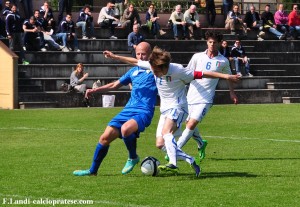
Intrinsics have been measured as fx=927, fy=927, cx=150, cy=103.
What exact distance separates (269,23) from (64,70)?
12502 millimetres

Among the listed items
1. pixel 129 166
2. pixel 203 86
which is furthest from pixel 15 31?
pixel 129 166

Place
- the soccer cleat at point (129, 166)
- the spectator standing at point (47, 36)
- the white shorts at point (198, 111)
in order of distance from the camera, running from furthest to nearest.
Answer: the spectator standing at point (47, 36) → the white shorts at point (198, 111) → the soccer cleat at point (129, 166)

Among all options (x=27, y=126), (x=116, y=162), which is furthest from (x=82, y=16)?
(x=116, y=162)

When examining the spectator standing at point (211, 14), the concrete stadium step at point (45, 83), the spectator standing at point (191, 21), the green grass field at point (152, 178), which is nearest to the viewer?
the green grass field at point (152, 178)

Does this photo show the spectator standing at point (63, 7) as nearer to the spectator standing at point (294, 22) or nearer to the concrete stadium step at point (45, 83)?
the concrete stadium step at point (45, 83)

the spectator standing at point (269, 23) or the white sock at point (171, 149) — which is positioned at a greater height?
the spectator standing at point (269, 23)

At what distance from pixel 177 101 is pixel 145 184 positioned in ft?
5.43

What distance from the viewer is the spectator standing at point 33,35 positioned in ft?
121

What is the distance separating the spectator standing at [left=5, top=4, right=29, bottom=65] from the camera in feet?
120

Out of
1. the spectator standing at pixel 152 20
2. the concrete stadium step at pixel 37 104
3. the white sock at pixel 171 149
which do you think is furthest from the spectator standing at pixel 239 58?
the white sock at pixel 171 149

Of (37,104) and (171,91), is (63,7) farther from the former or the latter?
(171,91)

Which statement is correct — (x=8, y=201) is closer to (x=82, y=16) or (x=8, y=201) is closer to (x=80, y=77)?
(x=80, y=77)

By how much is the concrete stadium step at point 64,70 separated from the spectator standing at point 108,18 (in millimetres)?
3094

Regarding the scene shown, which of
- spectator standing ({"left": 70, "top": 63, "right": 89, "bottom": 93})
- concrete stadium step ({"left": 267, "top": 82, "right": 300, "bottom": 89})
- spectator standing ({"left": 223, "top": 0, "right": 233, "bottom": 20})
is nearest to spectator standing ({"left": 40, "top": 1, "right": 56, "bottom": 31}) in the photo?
spectator standing ({"left": 70, "top": 63, "right": 89, "bottom": 93})
